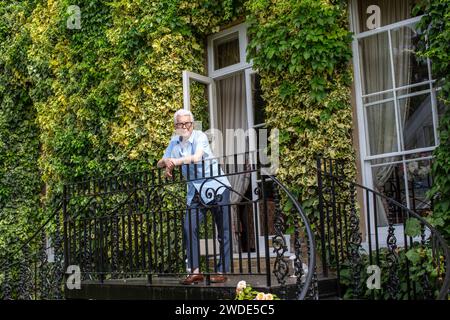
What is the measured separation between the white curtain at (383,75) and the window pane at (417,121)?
0.04m

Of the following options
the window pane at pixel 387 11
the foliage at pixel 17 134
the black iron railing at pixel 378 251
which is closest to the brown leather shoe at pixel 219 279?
the black iron railing at pixel 378 251

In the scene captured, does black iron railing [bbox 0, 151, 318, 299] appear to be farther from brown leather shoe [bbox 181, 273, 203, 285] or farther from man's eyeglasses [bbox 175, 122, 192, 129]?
man's eyeglasses [bbox 175, 122, 192, 129]

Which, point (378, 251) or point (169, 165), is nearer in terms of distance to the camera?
point (378, 251)

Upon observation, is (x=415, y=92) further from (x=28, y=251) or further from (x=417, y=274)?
(x=28, y=251)

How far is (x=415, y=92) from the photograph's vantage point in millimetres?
6695

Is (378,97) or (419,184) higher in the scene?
(378,97)

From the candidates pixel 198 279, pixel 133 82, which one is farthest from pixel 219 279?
pixel 133 82

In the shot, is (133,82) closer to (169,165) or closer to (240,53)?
(240,53)

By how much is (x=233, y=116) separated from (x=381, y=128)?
2.44 metres

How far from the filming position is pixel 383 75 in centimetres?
700

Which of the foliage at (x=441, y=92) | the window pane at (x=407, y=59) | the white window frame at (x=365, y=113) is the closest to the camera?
the foliage at (x=441, y=92)

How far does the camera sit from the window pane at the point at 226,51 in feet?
28.2

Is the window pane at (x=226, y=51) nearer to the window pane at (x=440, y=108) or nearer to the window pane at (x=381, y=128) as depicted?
the window pane at (x=381, y=128)
